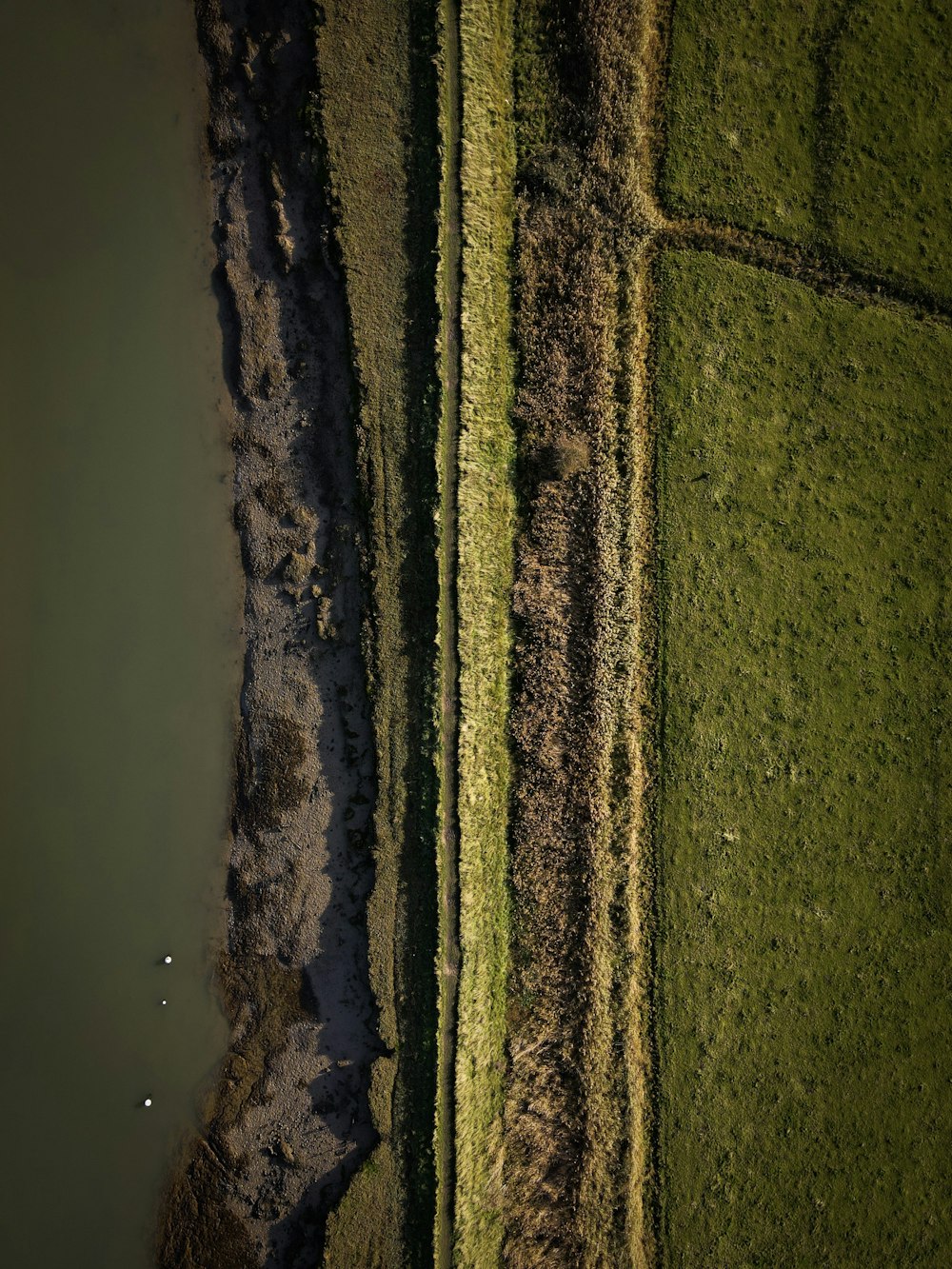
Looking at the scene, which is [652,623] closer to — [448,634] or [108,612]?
[448,634]

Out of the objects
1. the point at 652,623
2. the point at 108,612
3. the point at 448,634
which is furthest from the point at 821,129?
the point at 108,612

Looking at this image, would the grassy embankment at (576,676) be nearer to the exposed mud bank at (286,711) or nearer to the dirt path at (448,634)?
the dirt path at (448,634)

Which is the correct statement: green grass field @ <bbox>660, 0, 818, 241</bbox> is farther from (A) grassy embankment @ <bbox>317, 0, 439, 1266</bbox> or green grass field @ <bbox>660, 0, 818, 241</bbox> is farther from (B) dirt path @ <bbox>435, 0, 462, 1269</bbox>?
(A) grassy embankment @ <bbox>317, 0, 439, 1266</bbox>

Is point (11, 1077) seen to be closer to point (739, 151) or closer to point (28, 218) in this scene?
point (28, 218)

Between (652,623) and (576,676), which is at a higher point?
(652,623)

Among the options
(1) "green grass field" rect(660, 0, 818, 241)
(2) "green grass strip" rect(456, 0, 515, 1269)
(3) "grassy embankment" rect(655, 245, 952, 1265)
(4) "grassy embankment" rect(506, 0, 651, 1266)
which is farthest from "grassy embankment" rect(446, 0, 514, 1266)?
(1) "green grass field" rect(660, 0, 818, 241)
